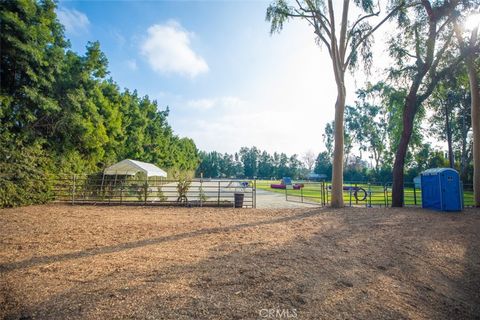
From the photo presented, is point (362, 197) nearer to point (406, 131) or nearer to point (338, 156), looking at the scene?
point (406, 131)

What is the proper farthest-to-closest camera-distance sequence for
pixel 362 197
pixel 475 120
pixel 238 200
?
1. pixel 362 197
2. pixel 475 120
3. pixel 238 200

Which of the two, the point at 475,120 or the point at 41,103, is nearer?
the point at 41,103

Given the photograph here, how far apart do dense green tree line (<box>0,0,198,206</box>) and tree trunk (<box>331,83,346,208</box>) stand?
15249mm

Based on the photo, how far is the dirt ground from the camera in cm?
296

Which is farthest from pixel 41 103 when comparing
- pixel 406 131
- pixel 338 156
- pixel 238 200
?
pixel 406 131

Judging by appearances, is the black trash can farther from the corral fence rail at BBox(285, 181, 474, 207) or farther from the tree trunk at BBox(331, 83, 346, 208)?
the tree trunk at BBox(331, 83, 346, 208)

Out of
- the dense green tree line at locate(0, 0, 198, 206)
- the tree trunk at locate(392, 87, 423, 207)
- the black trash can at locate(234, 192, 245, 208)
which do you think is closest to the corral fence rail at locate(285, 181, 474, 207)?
the tree trunk at locate(392, 87, 423, 207)

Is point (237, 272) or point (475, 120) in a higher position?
point (475, 120)

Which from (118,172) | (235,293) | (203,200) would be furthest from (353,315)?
(118,172)

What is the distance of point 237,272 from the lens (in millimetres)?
4000

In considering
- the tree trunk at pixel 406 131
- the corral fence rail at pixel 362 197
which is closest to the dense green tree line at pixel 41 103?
the corral fence rail at pixel 362 197

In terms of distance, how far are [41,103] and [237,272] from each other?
46.3ft

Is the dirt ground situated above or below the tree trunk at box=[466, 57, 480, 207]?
below

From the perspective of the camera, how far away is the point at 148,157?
33.7 m
